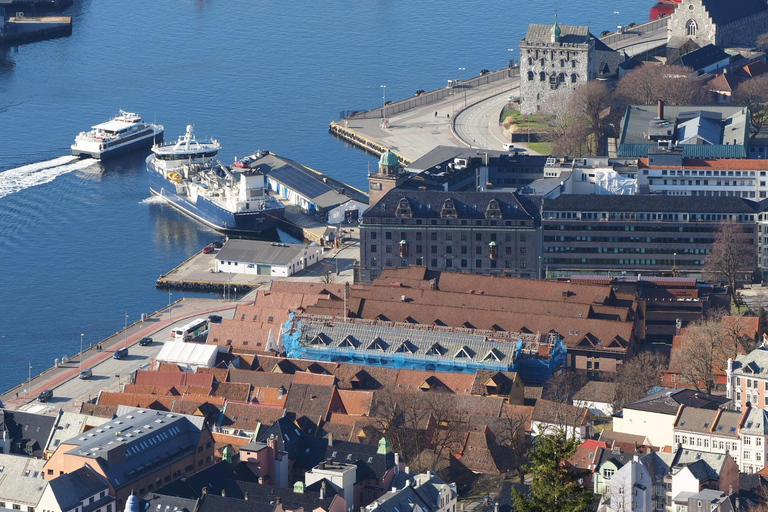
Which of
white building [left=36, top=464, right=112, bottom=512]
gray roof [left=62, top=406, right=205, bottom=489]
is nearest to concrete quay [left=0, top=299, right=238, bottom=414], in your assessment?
gray roof [left=62, top=406, right=205, bottom=489]

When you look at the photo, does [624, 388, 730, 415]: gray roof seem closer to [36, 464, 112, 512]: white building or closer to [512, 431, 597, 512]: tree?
[36, 464, 112, 512]: white building

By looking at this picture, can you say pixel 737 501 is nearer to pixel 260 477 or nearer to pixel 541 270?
pixel 260 477

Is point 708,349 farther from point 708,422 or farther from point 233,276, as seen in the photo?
point 233,276

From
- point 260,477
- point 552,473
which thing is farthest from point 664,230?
point 552,473

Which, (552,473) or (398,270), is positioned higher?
(552,473)

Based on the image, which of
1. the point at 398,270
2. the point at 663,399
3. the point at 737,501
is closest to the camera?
the point at 737,501

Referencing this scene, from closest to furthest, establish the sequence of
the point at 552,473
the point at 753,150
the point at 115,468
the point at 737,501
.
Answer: the point at 552,473 → the point at 737,501 → the point at 115,468 → the point at 753,150

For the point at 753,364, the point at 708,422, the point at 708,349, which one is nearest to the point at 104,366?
the point at 708,349

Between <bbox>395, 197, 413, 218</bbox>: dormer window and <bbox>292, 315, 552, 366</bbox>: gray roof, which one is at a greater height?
<bbox>395, 197, 413, 218</bbox>: dormer window
